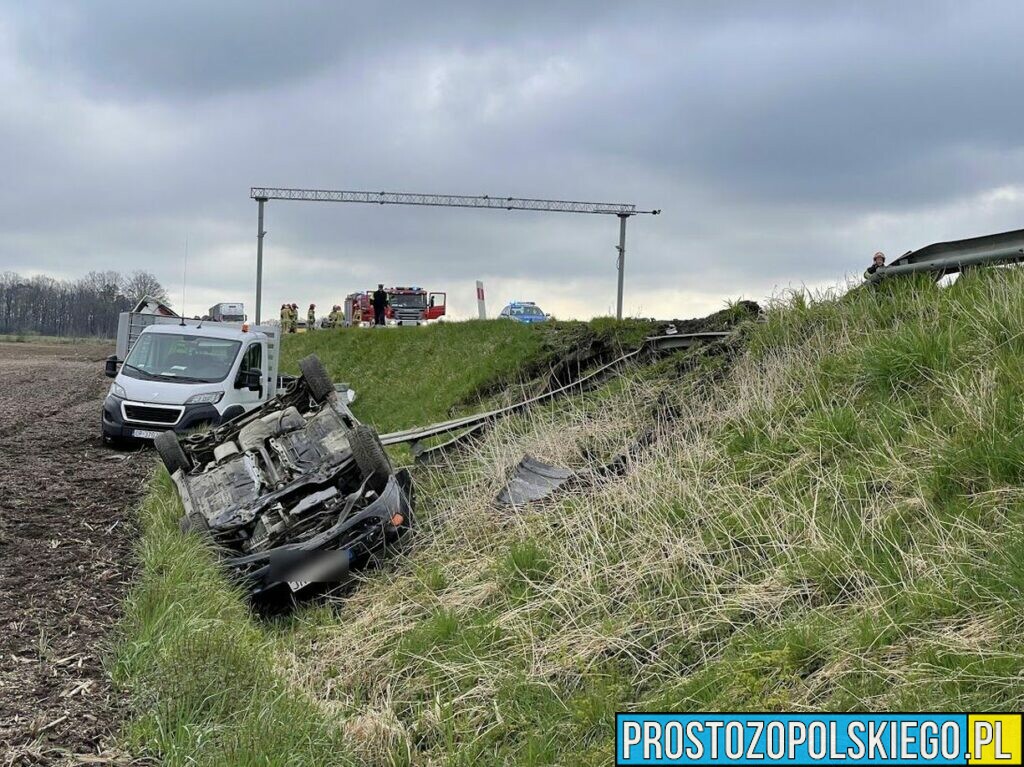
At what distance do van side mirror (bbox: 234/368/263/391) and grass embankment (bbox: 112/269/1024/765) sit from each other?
7.43 meters

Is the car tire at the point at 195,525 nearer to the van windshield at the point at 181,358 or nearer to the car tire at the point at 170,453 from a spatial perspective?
the car tire at the point at 170,453

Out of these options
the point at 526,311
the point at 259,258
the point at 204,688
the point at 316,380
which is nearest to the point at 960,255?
the point at 316,380

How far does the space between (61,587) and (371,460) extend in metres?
3.29

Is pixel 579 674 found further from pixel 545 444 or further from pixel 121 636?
pixel 545 444

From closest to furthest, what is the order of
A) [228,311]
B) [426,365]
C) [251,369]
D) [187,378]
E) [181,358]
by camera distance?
1. [187,378]
2. [181,358]
3. [251,369]
4. [426,365]
5. [228,311]

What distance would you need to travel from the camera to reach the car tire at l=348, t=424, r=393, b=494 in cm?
910

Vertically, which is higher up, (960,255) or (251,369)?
(960,255)

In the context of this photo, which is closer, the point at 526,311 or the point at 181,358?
the point at 181,358

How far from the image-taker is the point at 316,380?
1163 centimetres

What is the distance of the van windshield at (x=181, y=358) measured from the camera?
15492 mm

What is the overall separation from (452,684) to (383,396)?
50.6 feet

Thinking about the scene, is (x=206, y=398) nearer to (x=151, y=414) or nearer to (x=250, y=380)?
(x=151, y=414)

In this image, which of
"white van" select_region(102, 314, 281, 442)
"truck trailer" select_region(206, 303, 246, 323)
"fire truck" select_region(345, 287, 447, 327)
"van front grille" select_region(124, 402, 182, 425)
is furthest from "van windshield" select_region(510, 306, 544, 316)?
"van front grille" select_region(124, 402, 182, 425)

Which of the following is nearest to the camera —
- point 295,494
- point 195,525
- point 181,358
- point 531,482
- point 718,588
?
point 718,588
